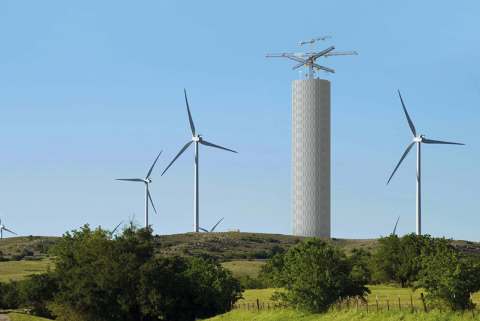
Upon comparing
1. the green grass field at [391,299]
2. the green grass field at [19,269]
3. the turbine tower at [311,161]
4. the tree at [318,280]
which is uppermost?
the turbine tower at [311,161]

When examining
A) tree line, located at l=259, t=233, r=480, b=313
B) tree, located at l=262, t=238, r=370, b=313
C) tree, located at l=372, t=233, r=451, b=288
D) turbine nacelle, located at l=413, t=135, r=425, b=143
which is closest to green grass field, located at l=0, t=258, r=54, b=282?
tree, located at l=372, t=233, r=451, b=288

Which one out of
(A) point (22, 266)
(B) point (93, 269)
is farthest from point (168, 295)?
(A) point (22, 266)

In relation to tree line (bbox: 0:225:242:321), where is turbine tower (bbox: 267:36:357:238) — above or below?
above

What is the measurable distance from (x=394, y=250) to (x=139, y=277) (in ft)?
173

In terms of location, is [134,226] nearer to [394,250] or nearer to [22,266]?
[394,250]

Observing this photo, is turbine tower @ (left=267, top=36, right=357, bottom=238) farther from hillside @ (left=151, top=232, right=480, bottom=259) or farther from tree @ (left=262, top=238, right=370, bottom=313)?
tree @ (left=262, top=238, right=370, bottom=313)

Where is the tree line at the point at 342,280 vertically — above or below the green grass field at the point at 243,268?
above

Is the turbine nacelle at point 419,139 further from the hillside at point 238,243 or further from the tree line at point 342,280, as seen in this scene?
the tree line at point 342,280

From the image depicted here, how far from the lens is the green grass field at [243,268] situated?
13800cm

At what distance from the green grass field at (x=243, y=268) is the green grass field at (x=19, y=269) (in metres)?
42.7

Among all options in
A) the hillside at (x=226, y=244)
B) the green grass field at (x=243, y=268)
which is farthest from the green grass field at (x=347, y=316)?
the hillside at (x=226, y=244)

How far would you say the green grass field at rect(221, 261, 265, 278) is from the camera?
13800 centimetres

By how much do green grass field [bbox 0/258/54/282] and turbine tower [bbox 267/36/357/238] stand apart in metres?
81.4

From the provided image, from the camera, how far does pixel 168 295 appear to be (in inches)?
2749
